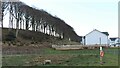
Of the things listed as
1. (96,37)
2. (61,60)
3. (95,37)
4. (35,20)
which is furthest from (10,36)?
(96,37)

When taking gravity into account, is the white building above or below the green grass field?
above

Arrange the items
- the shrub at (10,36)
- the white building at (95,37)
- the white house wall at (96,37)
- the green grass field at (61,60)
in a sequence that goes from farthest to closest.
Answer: the white house wall at (96,37), the white building at (95,37), the shrub at (10,36), the green grass field at (61,60)

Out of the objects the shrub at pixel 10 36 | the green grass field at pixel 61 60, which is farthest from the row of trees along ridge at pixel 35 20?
the green grass field at pixel 61 60

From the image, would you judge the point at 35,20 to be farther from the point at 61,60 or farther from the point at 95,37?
the point at 61,60

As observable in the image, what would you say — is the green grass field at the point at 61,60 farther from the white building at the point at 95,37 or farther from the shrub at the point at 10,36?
the white building at the point at 95,37

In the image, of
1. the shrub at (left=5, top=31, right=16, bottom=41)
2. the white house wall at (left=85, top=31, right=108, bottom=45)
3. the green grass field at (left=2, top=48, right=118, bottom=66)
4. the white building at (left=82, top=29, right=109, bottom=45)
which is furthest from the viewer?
the white house wall at (left=85, top=31, right=108, bottom=45)

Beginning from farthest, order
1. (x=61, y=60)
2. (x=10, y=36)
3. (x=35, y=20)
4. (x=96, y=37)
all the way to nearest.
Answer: (x=96, y=37), (x=35, y=20), (x=10, y=36), (x=61, y=60)

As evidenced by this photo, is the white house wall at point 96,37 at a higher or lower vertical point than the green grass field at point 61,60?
higher

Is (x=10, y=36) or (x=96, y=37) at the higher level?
(x=96, y=37)

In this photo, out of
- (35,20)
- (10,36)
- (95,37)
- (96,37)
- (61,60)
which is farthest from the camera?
(96,37)

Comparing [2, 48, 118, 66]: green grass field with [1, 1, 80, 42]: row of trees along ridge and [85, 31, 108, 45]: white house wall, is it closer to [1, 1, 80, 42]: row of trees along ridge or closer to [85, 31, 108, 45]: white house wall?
[1, 1, 80, 42]: row of trees along ridge

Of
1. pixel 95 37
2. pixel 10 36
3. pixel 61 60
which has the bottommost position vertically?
pixel 61 60

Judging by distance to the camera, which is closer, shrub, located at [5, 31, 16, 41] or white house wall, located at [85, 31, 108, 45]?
shrub, located at [5, 31, 16, 41]

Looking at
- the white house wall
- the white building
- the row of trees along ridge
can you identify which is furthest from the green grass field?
the white house wall
